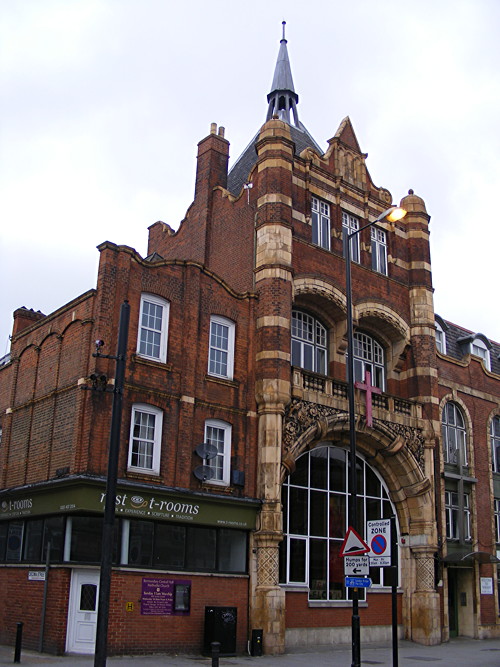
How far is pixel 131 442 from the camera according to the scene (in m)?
20.1

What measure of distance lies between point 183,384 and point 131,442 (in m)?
2.44

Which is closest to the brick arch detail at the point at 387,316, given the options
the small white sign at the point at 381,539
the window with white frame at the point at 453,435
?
the window with white frame at the point at 453,435

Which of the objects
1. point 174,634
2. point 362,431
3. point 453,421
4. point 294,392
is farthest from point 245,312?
point 453,421

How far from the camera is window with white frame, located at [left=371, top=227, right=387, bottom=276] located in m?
29.3

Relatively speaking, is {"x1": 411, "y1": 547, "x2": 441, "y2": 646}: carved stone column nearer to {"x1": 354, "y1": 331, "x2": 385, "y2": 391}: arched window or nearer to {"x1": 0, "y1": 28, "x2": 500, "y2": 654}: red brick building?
{"x1": 0, "y1": 28, "x2": 500, "y2": 654}: red brick building

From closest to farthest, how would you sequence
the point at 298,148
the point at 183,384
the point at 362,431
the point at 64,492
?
the point at 64,492, the point at 183,384, the point at 362,431, the point at 298,148

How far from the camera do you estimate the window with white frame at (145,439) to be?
20219 mm

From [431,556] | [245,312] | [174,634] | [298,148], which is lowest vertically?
[174,634]

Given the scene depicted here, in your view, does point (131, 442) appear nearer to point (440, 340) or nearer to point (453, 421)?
point (453, 421)

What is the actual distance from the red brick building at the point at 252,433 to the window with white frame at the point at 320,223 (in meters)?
0.08

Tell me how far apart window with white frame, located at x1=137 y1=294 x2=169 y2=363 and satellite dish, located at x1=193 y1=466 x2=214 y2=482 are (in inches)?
127

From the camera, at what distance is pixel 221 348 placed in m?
23.4

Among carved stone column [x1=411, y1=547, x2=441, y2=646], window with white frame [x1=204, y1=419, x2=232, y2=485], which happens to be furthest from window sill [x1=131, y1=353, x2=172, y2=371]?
carved stone column [x1=411, y1=547, x2=441, y2=646]

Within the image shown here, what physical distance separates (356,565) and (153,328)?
365 inches
